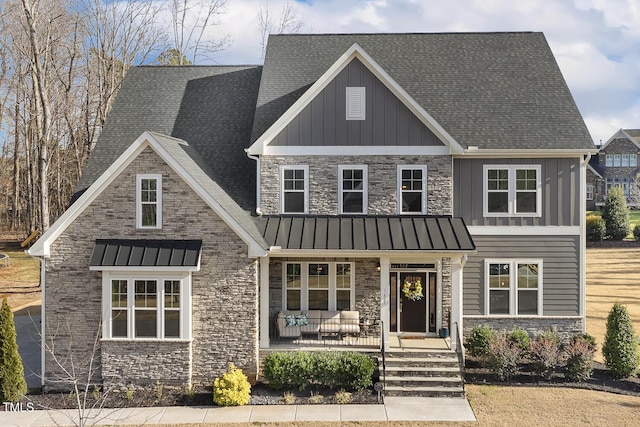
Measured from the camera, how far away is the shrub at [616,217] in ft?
142

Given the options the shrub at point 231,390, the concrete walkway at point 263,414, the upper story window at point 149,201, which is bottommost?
the concrete walkway at point 263,414

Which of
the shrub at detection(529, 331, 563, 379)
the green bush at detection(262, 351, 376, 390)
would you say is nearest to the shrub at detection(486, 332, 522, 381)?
the shrub at detection(529, 331, 563, 379)

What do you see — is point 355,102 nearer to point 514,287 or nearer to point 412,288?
point 412,288

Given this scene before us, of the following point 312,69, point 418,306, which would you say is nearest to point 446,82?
point 312,69

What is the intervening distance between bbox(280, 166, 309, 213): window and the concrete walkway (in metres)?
6.10

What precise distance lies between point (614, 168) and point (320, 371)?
64.2 m

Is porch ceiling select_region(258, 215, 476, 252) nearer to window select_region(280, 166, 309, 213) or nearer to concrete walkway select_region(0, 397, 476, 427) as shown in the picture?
window select_region(280, 166, 309, 213)

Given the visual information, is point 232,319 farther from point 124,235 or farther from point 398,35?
point 398,35

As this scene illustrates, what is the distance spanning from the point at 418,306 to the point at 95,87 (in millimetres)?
33110

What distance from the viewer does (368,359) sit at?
13367mm

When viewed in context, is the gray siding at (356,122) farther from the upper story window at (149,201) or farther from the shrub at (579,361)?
the shrub at (579,361)

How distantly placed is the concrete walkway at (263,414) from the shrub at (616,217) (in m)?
38.1

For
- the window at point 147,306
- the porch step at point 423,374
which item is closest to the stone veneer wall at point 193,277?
the window at point 147,306

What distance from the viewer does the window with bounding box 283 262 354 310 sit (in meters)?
15.9
